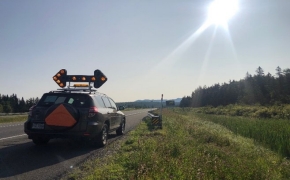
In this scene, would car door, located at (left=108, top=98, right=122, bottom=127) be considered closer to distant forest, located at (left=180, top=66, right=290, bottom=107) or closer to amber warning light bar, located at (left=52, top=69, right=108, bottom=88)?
amber warning light bar, located at (left=52, top=69, right=108, bottom=88)

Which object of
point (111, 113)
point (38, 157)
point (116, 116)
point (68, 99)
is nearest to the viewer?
point (38, 157)

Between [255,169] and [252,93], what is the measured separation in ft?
261

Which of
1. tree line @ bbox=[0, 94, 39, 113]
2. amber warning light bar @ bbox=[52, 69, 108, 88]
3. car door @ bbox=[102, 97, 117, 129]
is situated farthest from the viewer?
tree line @ bbox=[0, 94, 39, 113]

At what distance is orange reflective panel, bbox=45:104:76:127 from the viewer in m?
8.22

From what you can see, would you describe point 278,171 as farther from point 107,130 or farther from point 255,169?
point 107,130

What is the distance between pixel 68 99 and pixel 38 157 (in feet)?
6.90

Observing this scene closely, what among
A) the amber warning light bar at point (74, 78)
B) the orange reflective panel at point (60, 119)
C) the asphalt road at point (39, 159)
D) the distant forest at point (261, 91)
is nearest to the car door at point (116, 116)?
the amber warning light bar at point (74, 78)

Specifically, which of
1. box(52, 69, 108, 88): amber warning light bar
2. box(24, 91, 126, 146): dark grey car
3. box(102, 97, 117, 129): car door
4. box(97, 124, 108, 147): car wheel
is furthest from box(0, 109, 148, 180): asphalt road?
box(52, 69, 108, 88): amber warning light bar

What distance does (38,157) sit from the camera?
744cm

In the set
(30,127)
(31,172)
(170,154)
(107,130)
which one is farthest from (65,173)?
(107,130)

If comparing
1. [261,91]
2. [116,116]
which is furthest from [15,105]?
[116,116]

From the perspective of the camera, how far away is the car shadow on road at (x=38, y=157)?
6.01m

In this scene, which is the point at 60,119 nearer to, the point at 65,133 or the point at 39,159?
the point at 65,133

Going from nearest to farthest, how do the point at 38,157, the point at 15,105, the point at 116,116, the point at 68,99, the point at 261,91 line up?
1. the point at 38,157
2. the point at 68,99
3. the point at 116,116
4. the point at 261,91
5. the point at 15,105
